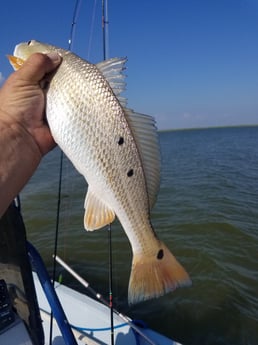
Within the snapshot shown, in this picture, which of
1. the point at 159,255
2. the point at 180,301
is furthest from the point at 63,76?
the point at 180,301

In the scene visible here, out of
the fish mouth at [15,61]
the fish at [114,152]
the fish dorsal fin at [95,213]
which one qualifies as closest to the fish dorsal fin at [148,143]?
the fish at [114,152]

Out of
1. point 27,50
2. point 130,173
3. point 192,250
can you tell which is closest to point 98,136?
point 130,173

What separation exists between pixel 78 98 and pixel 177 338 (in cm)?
453

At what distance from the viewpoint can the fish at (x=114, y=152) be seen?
169 cm

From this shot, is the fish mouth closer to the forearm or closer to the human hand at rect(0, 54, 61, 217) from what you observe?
the human hand at rect(0, 54, 61, 217)

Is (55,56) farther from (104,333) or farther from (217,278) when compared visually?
(217,278)

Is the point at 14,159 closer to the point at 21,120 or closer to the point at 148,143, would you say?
the point at 21,120

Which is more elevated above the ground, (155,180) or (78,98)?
(78,98)

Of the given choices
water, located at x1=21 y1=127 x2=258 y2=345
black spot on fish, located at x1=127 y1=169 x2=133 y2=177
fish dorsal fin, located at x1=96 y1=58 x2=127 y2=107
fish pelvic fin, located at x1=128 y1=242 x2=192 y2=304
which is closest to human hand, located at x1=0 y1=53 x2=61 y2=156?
fish dorsal fin, located at x1=96 y1=58 x2=127 y2=107

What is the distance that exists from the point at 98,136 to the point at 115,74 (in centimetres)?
36

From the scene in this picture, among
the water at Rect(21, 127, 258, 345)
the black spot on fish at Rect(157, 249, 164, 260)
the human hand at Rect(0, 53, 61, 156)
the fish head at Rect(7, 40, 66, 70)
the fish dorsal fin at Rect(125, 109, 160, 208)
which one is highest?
the fish head at Rect(7, 40, 66, 70)

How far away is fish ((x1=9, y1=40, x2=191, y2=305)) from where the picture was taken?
66.7 inches

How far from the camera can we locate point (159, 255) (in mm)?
1728

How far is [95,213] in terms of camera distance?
1.80 metres
